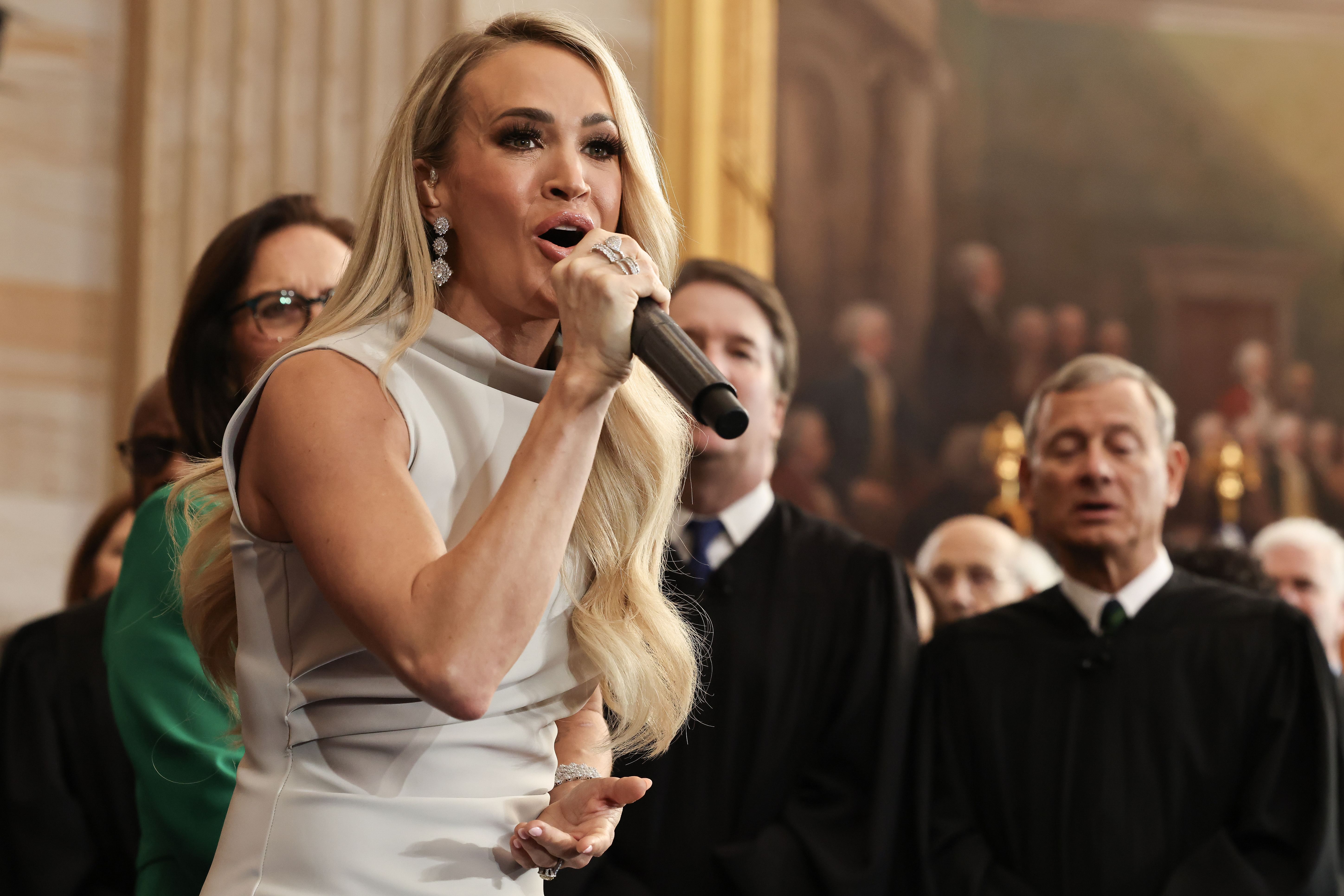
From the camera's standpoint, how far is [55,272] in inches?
241

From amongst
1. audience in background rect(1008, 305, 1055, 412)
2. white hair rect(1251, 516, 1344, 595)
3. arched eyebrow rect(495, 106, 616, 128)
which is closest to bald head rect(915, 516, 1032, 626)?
white hair rect(1251, 516, 1344, 595)

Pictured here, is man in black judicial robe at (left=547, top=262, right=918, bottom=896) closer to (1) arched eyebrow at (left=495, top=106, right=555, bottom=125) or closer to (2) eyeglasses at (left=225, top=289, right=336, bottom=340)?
(2) eyeglasses at (left=225, top=289, right=336, bottom=340)

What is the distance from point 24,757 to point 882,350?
18.4 ft

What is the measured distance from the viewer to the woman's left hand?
1645 mm

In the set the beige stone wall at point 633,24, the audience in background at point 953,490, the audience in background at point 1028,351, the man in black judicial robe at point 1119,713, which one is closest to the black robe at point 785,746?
the man in black judicial robe at point 1119,713

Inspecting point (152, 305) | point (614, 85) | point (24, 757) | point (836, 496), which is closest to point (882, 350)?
point (836, 496)

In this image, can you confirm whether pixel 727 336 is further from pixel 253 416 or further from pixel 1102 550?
pixel 253 416

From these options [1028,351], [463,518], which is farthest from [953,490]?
[463,518]

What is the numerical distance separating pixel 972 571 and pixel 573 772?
3.86 metres

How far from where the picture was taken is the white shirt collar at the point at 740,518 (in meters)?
3.59

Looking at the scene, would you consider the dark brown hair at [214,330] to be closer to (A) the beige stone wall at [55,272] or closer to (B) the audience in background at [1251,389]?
(A) the beige stone wall at [55,272]

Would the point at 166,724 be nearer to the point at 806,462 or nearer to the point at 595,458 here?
the point at 595,458

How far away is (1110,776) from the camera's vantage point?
11.1 ft

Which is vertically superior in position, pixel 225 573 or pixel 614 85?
pixel 614 85
